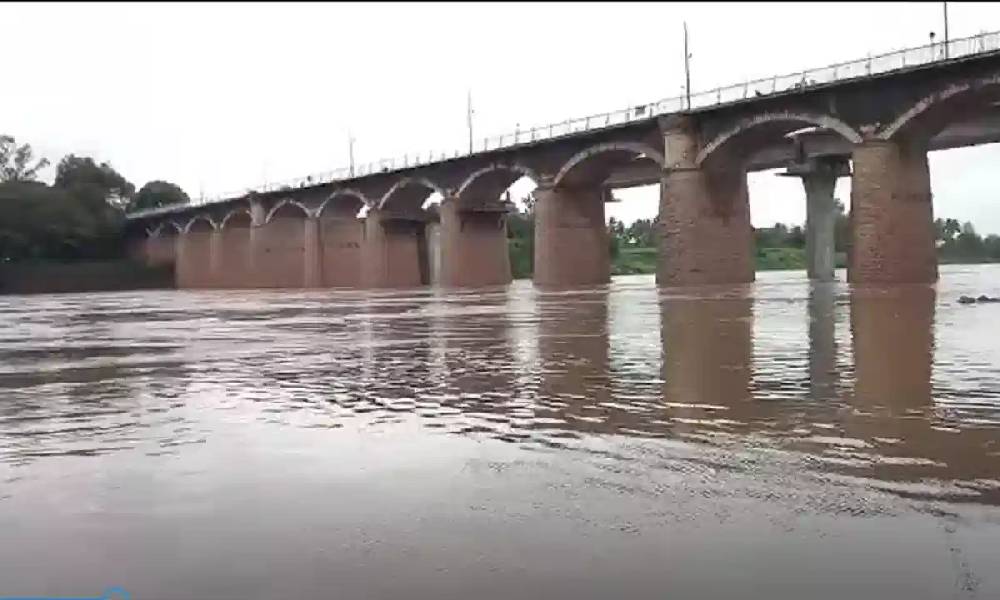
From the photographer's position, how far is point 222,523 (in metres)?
5.53

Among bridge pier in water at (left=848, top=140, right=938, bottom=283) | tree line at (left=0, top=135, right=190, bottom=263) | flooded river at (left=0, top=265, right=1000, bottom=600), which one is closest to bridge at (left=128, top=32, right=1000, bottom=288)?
bridge pier in water at (left=848, top=140, right=938, bottom=283)

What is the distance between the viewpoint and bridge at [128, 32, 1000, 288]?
45.3 metres

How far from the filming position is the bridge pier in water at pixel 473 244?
82500 mm

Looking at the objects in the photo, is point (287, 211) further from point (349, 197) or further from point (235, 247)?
point (349, 197)

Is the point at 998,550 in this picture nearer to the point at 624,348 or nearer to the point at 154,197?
the point at 624,348

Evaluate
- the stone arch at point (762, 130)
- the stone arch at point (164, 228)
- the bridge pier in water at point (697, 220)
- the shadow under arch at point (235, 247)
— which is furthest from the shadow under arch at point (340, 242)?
the stone arch at point (762, 130)

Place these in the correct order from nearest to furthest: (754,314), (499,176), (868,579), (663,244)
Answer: (868,579), (754,314), (663,244), (499,176)

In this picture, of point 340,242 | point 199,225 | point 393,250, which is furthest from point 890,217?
point 199,225

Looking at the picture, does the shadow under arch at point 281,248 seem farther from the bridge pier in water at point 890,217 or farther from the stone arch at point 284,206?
the bridge pier in water at point 890,217

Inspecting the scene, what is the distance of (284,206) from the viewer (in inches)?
4412

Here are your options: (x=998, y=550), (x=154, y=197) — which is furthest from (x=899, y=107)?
(x=154, y=197)

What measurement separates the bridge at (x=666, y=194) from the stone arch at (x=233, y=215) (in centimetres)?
30

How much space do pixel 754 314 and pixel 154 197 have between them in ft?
513

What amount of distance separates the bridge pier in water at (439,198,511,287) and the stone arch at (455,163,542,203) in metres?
0.82
